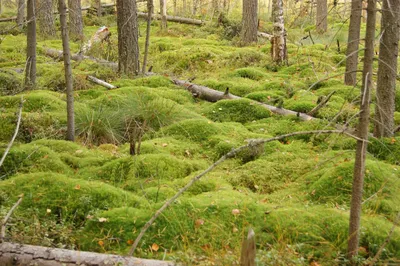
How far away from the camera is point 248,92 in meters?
9.17

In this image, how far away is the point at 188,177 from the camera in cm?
518

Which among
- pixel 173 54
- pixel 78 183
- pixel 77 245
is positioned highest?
pixel 173 54

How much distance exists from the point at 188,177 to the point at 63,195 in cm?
151

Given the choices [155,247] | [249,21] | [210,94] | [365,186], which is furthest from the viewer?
[249,21]

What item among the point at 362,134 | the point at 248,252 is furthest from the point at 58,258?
the point at 362,134

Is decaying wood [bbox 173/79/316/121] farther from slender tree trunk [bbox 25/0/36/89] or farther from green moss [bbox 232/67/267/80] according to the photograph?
slender tree trunk [bbox 25/0/36/89]

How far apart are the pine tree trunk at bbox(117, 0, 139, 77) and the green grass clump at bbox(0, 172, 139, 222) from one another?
5.60 m

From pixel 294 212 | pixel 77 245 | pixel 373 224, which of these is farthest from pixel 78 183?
pixel 373 224

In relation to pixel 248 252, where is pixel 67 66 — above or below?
above

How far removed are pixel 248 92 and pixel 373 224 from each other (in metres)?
5.49

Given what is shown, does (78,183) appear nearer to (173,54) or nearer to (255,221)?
(255,221)

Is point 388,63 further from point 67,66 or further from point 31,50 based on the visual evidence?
point 31,50

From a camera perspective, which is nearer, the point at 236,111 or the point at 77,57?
the point at 236,111

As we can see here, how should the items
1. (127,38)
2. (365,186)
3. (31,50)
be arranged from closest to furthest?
1. (365,186)
2. (31,50)
3. (127,38)
